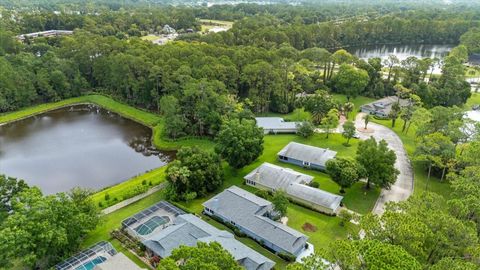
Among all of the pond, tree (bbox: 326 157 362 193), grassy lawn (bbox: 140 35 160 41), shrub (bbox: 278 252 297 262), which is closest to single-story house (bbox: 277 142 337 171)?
tree (bbox: 326 157 362 193)

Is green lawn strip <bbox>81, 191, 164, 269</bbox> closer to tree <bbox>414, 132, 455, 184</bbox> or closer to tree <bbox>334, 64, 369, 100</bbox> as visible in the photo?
tree <bbox>414, 132, 455, 184</bbox>

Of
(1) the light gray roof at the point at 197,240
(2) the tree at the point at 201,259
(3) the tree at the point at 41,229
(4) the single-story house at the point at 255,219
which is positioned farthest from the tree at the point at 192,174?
(2) the tree at the point at 201,259

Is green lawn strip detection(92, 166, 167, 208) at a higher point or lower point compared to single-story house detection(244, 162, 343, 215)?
lower

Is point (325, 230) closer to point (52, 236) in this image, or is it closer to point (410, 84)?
point (52, 236)

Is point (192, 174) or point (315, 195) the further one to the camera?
point (192, 174)

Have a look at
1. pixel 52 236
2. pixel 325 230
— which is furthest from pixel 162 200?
pixel 325 230

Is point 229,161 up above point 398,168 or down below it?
above

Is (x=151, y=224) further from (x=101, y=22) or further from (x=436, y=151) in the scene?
(x=101, y=22)

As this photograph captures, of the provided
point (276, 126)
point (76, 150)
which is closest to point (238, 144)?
point (276, 126)
